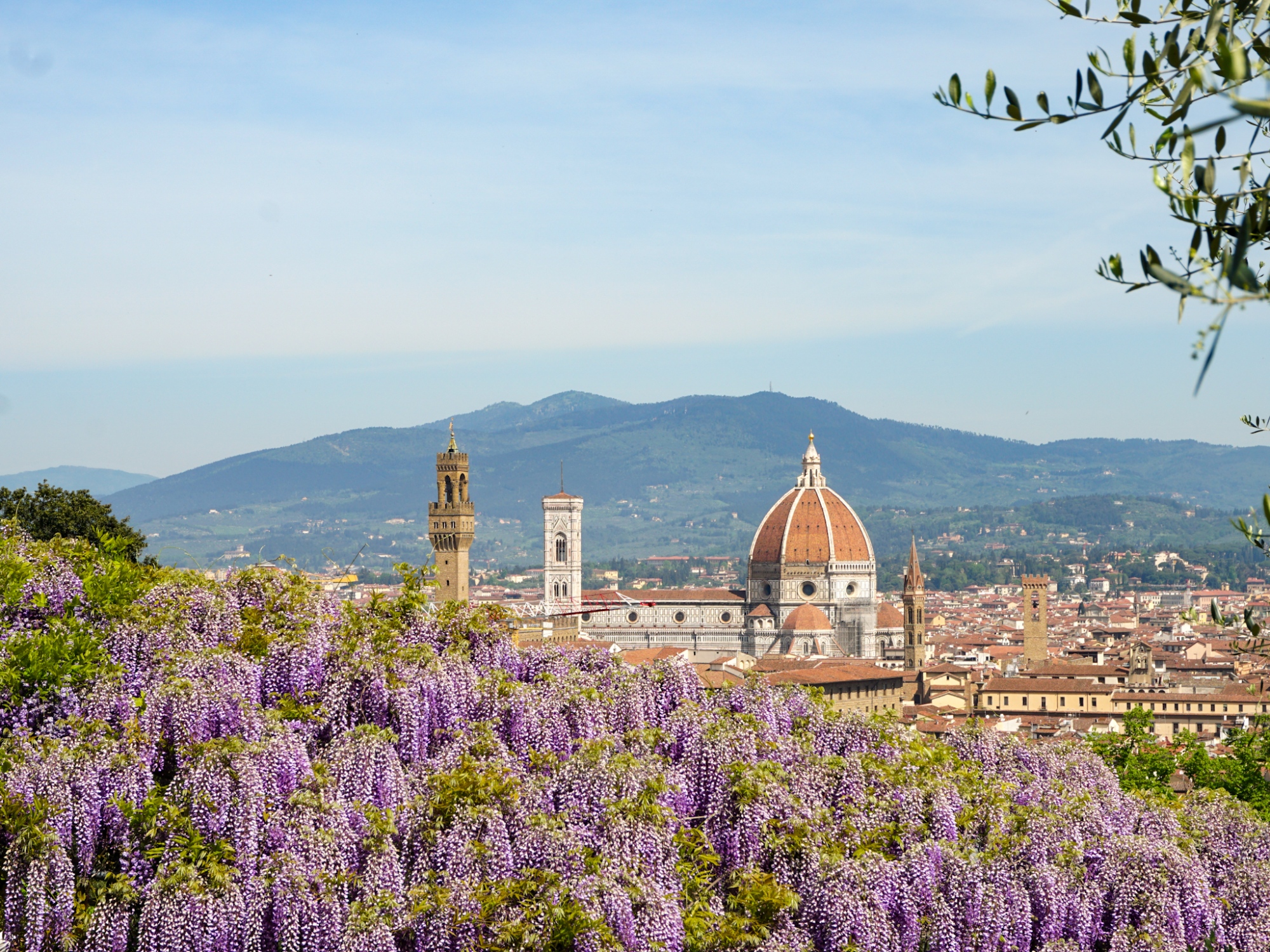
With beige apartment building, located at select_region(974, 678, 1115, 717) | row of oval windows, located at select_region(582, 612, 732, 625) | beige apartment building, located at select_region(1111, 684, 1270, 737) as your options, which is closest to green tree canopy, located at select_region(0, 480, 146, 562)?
beige apartment building, located at select_region(974, 678, 1115, 717)

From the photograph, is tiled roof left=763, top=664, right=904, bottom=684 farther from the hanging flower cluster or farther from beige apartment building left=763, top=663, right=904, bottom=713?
the hanging flower cluster

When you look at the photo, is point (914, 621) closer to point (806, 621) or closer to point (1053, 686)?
point (806, 621)

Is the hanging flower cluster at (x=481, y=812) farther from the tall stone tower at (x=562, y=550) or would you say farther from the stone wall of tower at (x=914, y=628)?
the tall stone tower at (x=562, y=550)

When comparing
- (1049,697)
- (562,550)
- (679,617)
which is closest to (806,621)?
(679,617)

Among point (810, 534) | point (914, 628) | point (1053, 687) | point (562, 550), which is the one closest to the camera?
point (1053, 687)

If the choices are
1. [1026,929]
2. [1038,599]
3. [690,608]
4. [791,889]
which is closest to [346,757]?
[791,889]
